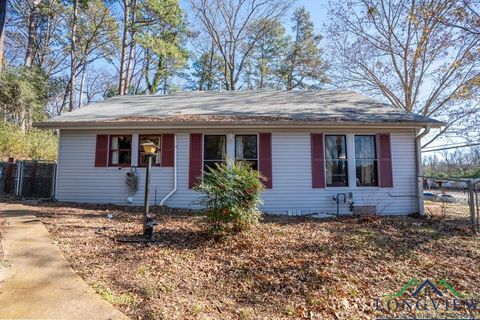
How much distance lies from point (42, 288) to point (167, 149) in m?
5.25

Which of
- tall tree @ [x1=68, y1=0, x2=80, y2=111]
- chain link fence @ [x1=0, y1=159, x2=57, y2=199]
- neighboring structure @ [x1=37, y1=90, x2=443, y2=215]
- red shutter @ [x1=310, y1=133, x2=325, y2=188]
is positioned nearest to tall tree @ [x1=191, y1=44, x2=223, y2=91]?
tall tree @ [x1=68, y1=0, x2=80, y2=111]

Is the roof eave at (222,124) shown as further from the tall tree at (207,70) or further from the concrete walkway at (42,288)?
the tall tree at (207,70)

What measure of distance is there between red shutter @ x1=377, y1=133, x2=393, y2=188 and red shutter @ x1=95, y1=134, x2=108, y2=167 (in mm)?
7872

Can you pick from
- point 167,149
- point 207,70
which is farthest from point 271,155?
point 207,70

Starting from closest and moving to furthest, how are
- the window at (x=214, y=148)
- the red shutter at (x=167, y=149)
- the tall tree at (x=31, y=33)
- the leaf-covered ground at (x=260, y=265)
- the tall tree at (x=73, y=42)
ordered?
the leaf-covered ground at (x=260, y=265) < the red shutter at (x=167, y=149) < the window at (x=214, y=148) < the tall tree at (x=31, y=33) < the tall tree at (x=73, y=42)

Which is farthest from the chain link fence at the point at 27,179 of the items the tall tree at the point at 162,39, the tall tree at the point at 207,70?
the tall tree at the point at 207,70

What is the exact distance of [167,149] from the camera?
7.82m

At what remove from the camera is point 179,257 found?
12.7ft

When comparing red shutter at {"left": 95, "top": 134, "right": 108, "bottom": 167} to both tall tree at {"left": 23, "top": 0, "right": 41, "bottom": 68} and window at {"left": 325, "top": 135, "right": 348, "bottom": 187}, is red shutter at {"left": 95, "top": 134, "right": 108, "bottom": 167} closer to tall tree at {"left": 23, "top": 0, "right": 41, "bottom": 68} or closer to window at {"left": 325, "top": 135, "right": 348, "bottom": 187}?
window at {"left": 325, "top": 135, "right": 348, "bottom": 187}

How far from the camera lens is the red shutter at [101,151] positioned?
7922mm

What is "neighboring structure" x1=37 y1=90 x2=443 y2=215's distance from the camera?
754cm

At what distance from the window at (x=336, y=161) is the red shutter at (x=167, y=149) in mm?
4449

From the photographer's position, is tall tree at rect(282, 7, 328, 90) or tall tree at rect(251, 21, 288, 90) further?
tall tree at rect(251, 21, 288, 90)

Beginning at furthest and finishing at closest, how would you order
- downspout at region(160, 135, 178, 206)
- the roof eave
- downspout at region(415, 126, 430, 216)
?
1. downspout at region(160, 135, 178, 206)
2. downspout at region(415, 126, 430, 216)
3. the roof eave
